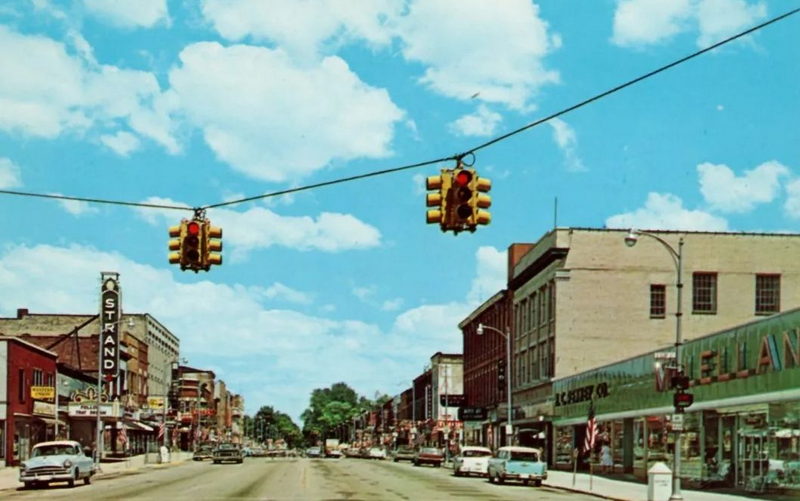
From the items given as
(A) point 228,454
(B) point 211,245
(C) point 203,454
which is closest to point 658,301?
(A) point 228,454

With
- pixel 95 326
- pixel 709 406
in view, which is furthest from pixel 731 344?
pixel 95 326

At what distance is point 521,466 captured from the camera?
153 feet

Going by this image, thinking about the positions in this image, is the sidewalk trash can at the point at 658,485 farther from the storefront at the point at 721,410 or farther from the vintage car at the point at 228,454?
the vintage car at the point at 228,454

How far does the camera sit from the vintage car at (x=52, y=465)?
40.6 metres

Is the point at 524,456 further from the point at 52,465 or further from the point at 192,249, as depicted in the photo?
the point at 192,249

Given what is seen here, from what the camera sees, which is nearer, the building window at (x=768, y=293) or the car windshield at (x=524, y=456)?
the car windshield at (x=524, y=456)

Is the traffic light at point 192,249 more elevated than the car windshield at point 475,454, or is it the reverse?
the traffic light at point 192,249

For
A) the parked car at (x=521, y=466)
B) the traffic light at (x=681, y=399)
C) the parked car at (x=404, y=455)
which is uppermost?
the traffic light at (x=681, y=399)

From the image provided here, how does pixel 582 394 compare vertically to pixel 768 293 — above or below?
below

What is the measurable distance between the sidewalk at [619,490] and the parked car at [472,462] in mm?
5062

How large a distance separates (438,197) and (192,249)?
5.29 m

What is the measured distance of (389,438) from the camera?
177625 millimetres

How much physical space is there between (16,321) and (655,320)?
62.1 meters

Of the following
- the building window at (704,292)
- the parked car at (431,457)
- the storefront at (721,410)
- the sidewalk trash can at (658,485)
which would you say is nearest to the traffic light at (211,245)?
the storefront at (721,410)
